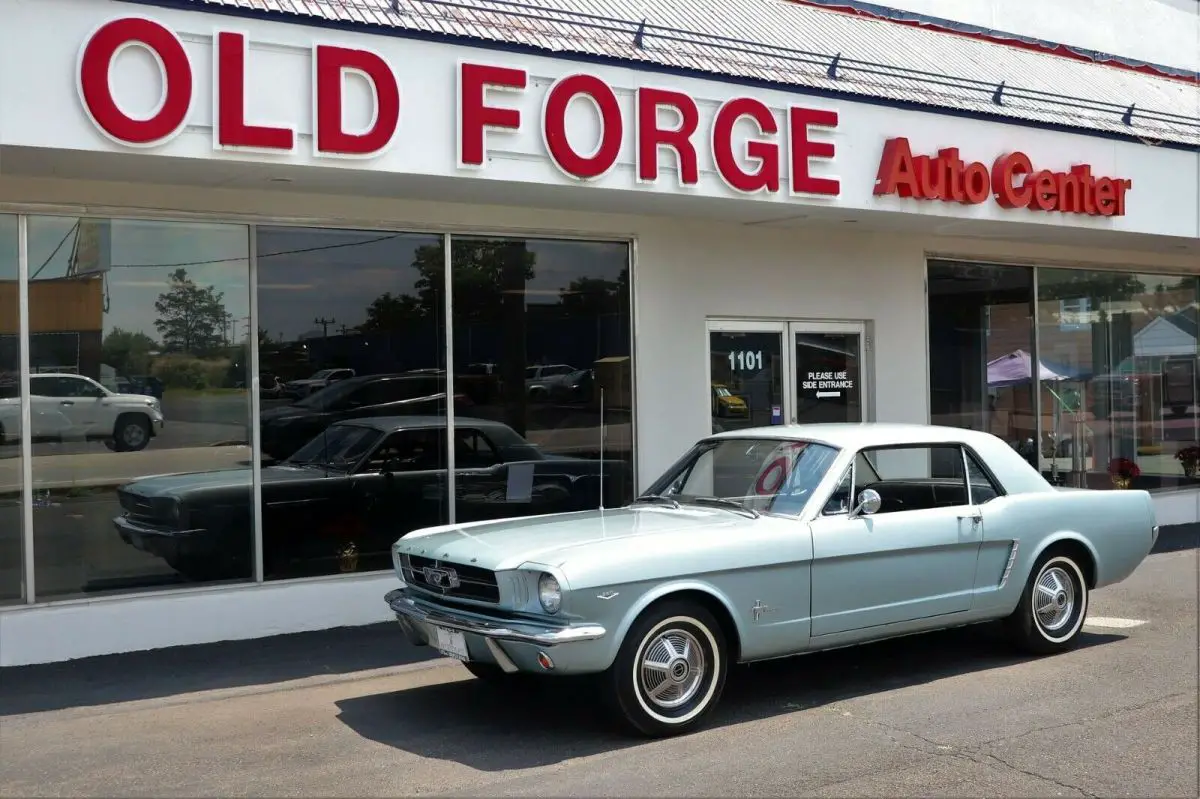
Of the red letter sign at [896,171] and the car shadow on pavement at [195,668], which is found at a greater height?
the red letter sign at [896,171]

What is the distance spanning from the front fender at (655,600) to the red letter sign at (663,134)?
368 centimetres

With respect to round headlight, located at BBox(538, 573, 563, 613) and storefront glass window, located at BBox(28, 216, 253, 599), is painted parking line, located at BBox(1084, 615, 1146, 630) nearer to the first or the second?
round headlight, located at BBox(538, 573, 563, 613)

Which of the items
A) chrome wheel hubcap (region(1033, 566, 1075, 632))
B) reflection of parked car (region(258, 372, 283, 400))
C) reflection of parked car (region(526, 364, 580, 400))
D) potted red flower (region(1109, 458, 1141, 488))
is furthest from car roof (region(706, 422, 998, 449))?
potted red flower (region(1109, 458, 1141, 488))

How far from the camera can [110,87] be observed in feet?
22.7

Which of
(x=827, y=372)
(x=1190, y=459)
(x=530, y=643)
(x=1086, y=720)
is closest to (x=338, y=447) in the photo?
(x=530, y=643)

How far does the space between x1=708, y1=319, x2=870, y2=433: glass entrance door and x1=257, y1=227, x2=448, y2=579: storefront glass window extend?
109 inches

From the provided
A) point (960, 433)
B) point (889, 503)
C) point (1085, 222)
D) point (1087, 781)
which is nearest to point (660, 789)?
point (1087, 781)

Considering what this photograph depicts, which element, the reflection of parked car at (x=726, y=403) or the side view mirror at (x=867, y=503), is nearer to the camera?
the side view mirror at (x=867, y=503)

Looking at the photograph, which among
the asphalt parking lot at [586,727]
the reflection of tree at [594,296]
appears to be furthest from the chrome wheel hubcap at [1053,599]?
the reflection of tree at [594,296]

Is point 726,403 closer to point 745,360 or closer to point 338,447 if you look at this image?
point 745,360

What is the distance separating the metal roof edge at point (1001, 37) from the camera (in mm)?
13531

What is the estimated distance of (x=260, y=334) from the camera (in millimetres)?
8812

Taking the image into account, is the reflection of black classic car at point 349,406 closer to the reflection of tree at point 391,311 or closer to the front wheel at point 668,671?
the reflection of tree at point 391,311

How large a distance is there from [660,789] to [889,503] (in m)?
2.81
